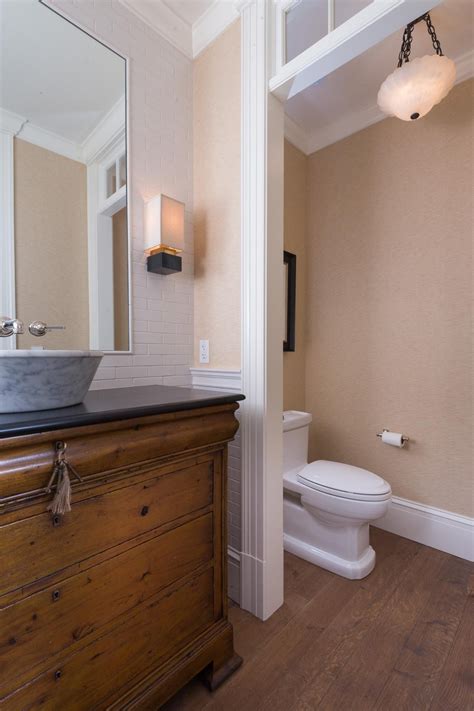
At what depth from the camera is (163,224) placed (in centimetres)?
152

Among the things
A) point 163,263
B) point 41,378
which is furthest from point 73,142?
point 41,378

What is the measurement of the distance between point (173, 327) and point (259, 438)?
0.69m

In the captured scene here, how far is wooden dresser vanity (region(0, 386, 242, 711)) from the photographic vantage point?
2.38ft

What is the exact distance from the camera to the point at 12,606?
72 cm

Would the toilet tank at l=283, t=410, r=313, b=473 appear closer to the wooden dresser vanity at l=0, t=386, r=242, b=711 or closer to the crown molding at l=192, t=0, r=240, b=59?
the wooden dresser vanity at l=0, t=386, r=242, b=711

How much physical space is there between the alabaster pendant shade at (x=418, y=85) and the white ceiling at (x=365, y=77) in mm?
325

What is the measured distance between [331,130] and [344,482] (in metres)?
2.35

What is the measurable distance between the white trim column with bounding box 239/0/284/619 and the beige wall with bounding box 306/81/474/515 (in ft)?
3.39

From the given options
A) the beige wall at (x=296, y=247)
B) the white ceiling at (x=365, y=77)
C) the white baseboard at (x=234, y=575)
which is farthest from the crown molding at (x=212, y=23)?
the white baseboard at (x=234, y=575)

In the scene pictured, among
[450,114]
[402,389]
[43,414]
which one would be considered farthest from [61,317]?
[450,114]

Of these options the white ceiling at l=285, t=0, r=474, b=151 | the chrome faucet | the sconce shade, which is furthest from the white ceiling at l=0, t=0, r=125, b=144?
the white ceiling at l=285, t=0, r=474, b=151

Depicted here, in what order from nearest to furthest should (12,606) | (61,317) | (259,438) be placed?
1. (12,606)
2. (61,317)
3. (259,438)

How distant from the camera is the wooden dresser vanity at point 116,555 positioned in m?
0.73

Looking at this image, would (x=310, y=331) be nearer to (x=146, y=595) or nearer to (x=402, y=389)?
(x=402, y=389)
